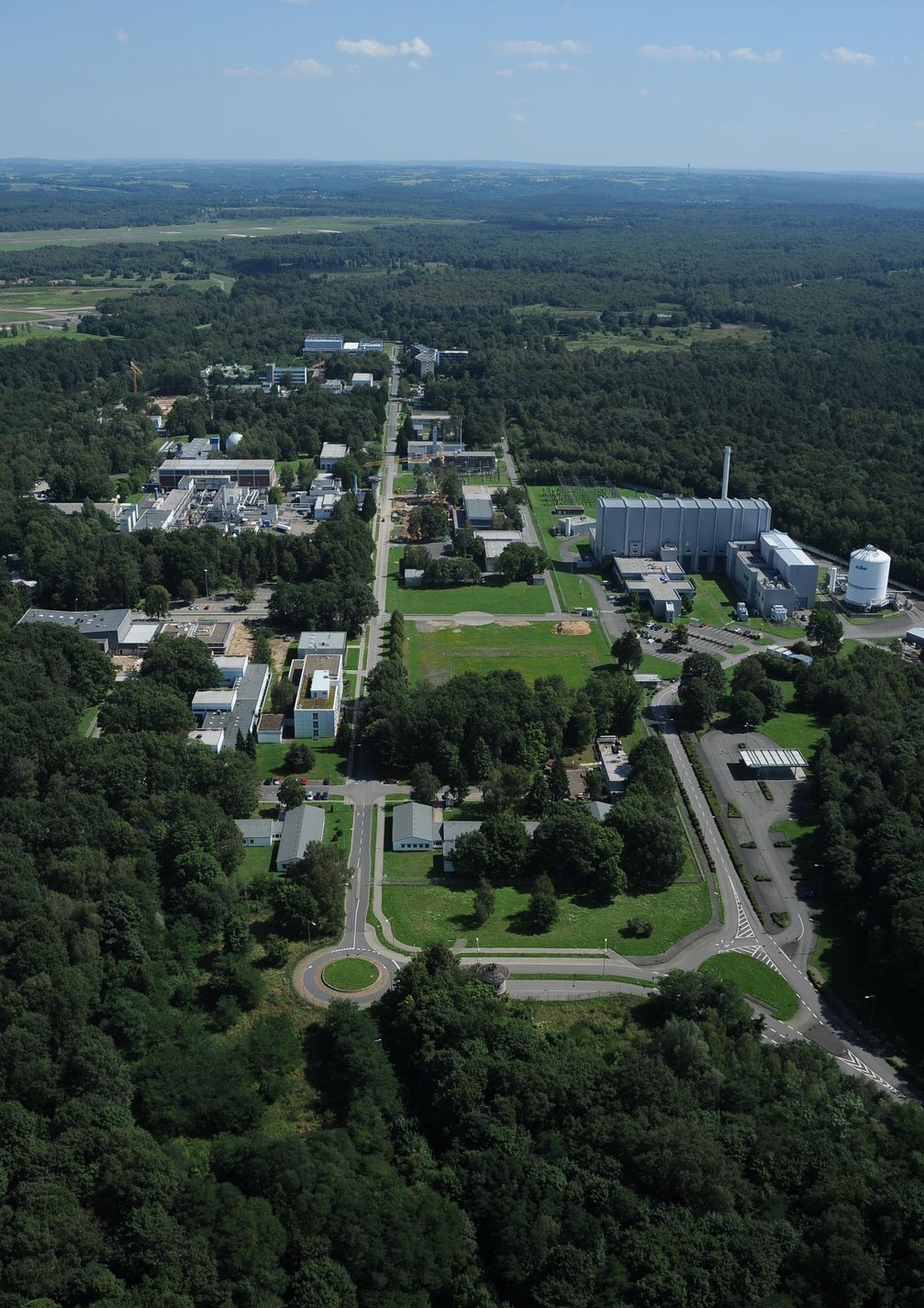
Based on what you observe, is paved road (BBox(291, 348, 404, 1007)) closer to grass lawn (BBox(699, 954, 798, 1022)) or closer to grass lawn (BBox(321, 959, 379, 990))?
grass lawn (BBox(321, 959, 379, 990))

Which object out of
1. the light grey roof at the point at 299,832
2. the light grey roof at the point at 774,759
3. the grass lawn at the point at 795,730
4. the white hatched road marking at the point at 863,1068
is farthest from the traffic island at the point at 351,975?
the grass lawn at the point at 795,730

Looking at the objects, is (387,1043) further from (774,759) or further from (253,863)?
(774,759)

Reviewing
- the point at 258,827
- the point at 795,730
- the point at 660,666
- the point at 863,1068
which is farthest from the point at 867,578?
the point at 258,827

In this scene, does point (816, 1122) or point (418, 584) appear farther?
point (418, 584)

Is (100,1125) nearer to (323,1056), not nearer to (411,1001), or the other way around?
(323,1056)

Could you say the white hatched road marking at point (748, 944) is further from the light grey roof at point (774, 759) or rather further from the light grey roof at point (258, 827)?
the light grey roof at point (258, 827)

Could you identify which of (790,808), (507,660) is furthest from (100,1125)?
(507,660)
